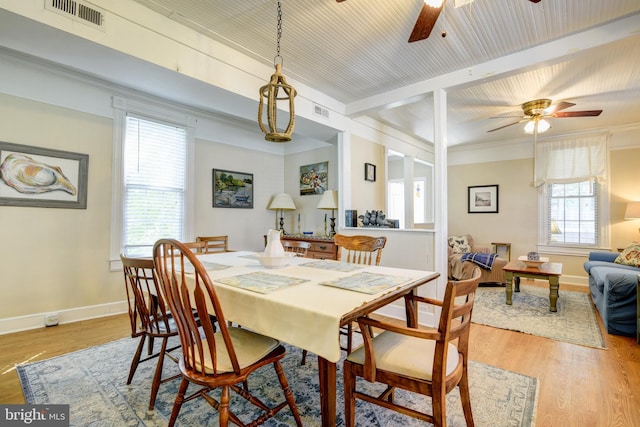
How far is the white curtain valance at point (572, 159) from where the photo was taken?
5.01m

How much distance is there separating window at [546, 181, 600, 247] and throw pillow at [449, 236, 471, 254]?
56.0 inches

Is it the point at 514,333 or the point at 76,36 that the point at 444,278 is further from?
the point at 76,36

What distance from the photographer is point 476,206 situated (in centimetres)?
628

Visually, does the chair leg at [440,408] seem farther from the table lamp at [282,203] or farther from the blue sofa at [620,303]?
the table lamp at [282,203]

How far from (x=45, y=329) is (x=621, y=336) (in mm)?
5548

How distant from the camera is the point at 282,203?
492 cm

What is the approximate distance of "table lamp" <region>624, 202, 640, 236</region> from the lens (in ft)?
14.6

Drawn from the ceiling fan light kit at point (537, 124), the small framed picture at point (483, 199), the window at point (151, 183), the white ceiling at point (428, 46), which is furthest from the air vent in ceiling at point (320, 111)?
the small framed picture at point (483, 199)

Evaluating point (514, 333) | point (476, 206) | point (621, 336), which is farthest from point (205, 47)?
point (476, 206)

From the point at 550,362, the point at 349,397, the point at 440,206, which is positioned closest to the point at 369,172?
the point at 440,206

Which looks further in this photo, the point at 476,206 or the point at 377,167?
the point at 476,206

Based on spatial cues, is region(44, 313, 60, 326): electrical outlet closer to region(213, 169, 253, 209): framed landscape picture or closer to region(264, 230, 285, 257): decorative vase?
region(213, 169, 253, 209): framed landscape picture

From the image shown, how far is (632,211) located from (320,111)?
4.90 meters

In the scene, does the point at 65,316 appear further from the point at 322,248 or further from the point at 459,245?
the point at 459,245
